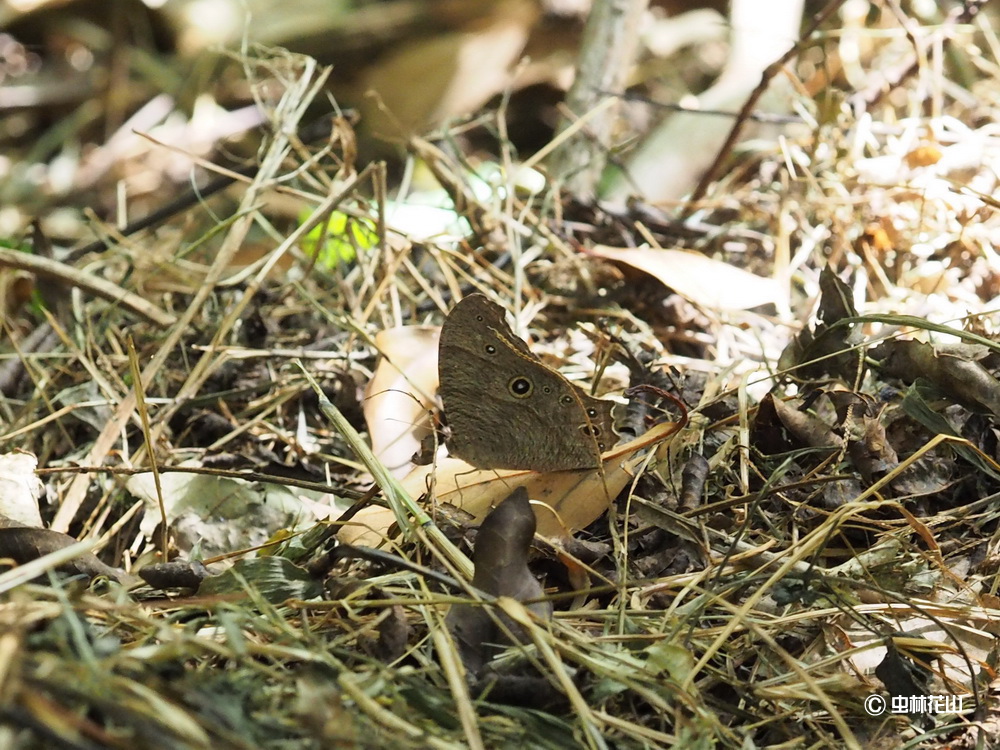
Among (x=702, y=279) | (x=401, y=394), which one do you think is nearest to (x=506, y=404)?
(x=401, y=394)

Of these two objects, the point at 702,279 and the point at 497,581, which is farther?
the point at 702,279

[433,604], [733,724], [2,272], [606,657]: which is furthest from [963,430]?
[2,272]

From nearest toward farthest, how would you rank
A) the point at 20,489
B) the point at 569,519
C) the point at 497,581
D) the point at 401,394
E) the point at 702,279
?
the point at 497,581
the point at 569,519
the point at 20,489
the point at 401,394
the point at 702,279

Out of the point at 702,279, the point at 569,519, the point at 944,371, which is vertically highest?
the point at 702,279

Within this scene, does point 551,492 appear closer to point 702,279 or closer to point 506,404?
point 506,404

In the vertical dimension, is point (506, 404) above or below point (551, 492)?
above

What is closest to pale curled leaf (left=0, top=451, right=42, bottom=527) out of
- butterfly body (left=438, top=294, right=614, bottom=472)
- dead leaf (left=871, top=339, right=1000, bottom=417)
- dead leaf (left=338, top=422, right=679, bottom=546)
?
dead leaf (left=338, top=422, right=679, bottom=546)
